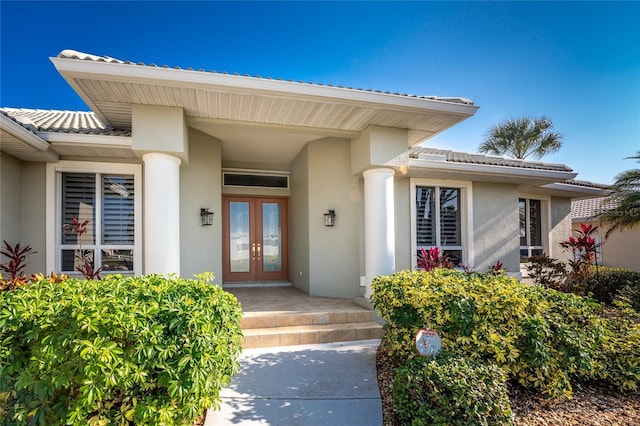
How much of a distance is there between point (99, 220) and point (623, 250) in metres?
24.1

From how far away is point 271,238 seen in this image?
10.1 meters

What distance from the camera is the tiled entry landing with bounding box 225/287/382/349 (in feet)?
17.6

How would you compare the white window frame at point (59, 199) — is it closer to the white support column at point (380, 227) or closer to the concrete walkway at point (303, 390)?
the concrete walkway at point (303, 390)

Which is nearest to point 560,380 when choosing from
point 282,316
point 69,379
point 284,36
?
point 282,316

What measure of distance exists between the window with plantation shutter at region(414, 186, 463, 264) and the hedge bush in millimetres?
4455

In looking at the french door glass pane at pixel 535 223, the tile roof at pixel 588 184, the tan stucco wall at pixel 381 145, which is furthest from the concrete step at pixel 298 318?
the tile roof at pixel 588 184

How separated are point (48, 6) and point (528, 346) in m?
9.02

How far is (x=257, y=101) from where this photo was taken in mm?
5449

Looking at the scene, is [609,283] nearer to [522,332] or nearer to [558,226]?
[558,226]

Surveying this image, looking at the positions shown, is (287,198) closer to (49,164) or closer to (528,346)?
(49,164)

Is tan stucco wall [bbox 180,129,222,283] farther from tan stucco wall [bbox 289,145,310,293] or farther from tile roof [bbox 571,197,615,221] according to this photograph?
tile roof [bbox 571,197,615,221]

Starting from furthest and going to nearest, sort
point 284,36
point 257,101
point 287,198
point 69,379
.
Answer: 1. point 287,198
2. point 284,36
3. point 257,101
4. point 69,379

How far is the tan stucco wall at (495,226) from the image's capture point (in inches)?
350

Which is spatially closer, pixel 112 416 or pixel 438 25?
pixel 112 416
